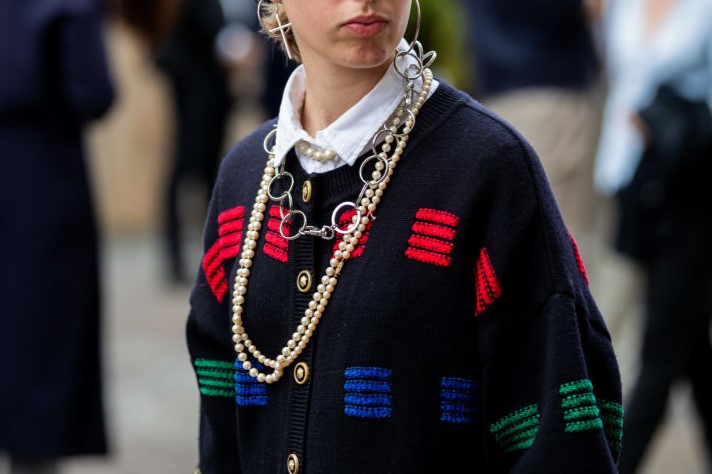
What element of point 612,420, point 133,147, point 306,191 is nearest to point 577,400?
point 612,420

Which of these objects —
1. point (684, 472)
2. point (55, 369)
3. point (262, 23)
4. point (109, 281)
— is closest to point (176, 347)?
point (109, 281)

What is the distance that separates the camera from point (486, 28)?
4910 mm

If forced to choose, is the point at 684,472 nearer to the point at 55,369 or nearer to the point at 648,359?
the point at 648,359

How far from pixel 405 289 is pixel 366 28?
0.38 metres

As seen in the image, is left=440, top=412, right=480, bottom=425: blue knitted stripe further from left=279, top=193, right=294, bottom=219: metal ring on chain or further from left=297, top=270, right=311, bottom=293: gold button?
left=279, top=193, right=294, bottom=219: metal ring on chain

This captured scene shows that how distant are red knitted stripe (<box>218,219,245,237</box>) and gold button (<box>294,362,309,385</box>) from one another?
27 centimetres

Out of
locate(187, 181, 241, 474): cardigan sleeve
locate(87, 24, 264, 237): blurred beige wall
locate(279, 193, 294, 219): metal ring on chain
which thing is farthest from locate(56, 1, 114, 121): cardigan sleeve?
locate(87, 24, 264, 237): blurred beige wall

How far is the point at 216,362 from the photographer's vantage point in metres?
2.20

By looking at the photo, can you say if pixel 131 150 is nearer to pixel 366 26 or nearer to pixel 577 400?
pixel 366 26

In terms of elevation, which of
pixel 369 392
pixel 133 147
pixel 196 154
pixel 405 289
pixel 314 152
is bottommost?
pixel 369 392

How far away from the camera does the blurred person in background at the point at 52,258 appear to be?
4.29m

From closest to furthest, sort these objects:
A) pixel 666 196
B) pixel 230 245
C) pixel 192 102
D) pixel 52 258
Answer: pixel 230 245 < pixel 666 196 < pixel 52 258 < pixel 192 102

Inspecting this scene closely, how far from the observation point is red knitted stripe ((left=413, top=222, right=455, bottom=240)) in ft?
6.07

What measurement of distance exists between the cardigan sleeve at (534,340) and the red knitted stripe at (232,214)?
458 millimetres
